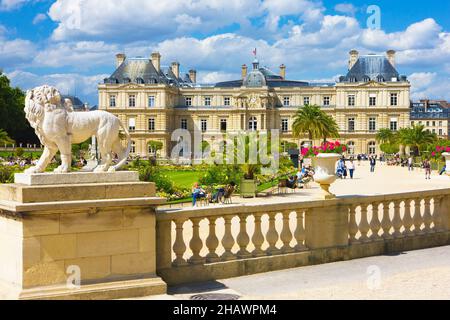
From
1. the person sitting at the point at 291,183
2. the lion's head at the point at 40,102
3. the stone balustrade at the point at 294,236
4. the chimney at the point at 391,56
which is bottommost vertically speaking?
the person sitting at the point at 291,183

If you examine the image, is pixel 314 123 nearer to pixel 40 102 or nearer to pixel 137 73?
pixel 137 73

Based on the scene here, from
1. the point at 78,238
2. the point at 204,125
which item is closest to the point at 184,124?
the point at 204,125

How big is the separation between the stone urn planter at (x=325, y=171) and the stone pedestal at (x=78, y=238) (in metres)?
2.75

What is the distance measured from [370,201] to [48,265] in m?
4.90

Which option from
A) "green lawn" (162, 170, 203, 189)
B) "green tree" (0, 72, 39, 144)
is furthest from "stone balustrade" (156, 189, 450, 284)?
"green tree" (0, 72, 39, 144)

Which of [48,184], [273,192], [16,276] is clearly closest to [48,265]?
[16,276]

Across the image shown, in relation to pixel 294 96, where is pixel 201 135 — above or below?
below

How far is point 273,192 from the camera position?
27.0 metres

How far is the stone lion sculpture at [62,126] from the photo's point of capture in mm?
6844

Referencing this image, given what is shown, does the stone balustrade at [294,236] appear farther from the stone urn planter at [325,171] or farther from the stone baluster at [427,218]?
the stone urn planter at [325,171]

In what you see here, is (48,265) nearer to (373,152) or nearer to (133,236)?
(133,236)

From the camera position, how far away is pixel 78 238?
6605 mm

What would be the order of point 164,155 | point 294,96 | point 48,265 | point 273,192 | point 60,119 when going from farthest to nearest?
point 294,96, point 164,155, point 273,192, point 60,119, point 48,265

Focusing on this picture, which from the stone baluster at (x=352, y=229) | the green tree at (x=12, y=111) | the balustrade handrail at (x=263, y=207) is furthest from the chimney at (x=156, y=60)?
the stone baluster at (x=352, y=229)
